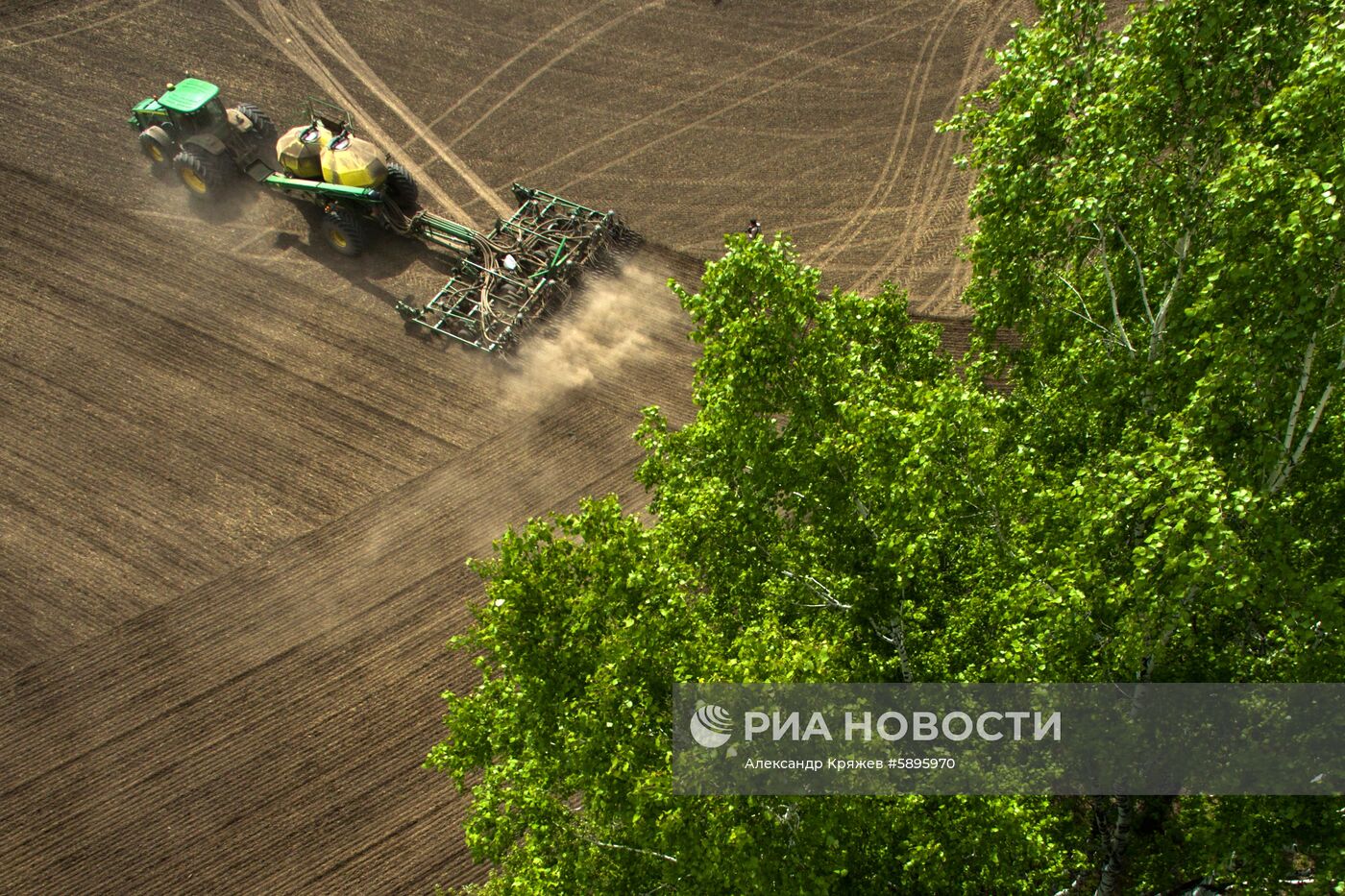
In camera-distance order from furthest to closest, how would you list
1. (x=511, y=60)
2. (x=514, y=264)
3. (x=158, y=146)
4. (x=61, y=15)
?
(x=61, y=15) → (x=511, y=60) → (x=158, y=146) → (x=514, y=264)

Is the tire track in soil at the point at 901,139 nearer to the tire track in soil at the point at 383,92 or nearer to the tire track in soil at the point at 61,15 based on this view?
the tire track in soil at the point at 383,92

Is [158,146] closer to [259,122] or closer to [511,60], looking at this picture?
[259,122]

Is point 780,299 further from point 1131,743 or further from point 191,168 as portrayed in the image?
point 191,168

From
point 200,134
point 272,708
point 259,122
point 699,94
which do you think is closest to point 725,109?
point 699,94

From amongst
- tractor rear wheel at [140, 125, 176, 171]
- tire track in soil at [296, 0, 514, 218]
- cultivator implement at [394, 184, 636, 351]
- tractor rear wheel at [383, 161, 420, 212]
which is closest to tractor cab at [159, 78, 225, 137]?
tractor rear wheel at [140, 125, 176, 171]

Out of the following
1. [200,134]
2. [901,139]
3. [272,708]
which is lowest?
[272,708]

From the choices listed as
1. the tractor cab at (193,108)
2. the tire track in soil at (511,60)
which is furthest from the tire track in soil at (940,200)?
the tractor cab at (193,108)

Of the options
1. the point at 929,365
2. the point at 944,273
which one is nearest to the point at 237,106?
the point at 944,273

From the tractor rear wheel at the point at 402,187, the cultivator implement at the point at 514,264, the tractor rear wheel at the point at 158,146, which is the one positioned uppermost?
the tractor rear wheel at the point at 158,146
